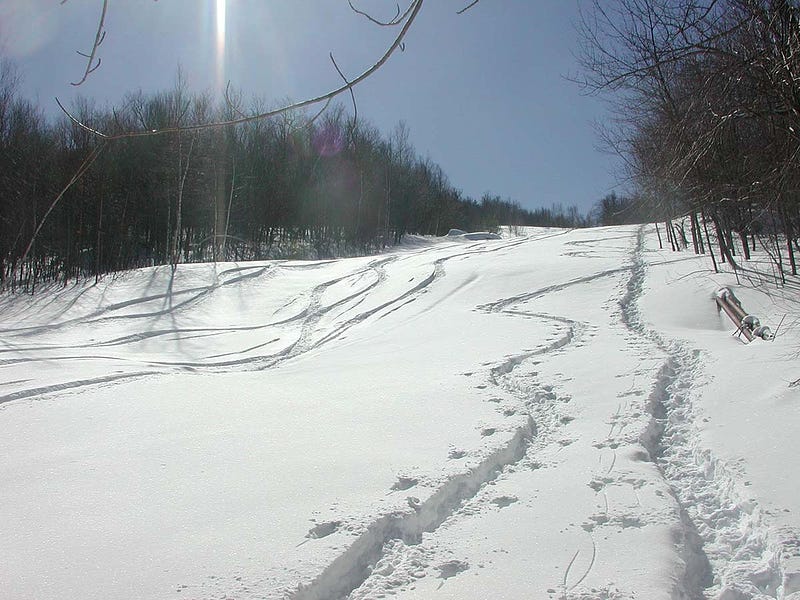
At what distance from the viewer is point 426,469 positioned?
3318 millimetres

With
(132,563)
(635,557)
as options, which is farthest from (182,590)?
(635,557)

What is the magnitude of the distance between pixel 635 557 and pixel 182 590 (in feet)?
5.91

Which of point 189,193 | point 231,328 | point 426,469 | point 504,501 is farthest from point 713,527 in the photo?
point 189,193

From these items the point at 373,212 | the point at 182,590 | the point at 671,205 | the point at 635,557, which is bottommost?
the point at 635,557

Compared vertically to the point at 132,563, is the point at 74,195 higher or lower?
higher

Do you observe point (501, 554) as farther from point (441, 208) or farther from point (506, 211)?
point (506, 211)

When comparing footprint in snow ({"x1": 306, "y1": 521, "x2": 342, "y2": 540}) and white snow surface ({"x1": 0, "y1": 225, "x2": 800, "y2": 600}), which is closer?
white snow surface ({"x1": 0, "y1": 225, "x2": 800, "y2": 600})

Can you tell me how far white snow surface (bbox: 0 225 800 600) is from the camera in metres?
2.31

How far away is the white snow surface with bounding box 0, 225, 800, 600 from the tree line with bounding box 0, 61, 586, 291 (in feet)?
22.4

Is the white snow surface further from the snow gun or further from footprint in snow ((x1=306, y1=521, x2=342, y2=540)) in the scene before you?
the snow gun

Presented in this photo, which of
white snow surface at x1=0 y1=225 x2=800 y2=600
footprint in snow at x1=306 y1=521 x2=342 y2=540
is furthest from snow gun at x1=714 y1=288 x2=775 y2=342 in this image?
footprint in snow at x1=306 y1=521 x2=342 y2=540

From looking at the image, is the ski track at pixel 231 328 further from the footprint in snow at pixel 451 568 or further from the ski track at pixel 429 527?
the footprint in snow at pixel 451 568

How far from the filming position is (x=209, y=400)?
16.7 feet

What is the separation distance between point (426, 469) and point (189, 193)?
2185cm
